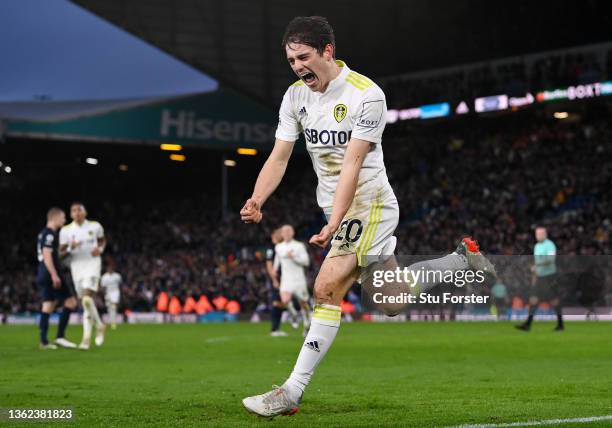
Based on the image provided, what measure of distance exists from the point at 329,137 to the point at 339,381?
3.85m

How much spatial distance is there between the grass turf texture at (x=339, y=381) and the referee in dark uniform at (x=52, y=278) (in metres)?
0.56

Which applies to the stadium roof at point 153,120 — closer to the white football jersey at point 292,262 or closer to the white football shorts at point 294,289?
the white football jersey at point 292,262

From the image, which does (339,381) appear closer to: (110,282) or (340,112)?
(340,112)

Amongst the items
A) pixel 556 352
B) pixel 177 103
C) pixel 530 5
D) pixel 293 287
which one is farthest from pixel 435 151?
pixel 556 352

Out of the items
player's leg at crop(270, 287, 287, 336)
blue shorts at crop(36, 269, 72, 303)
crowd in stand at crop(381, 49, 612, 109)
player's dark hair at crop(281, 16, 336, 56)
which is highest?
crowd in stand at crop(381, 49, 612, 109)

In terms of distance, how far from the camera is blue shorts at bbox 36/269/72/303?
16312mm

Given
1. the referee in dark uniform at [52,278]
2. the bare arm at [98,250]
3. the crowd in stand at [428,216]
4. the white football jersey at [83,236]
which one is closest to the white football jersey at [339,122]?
the referee in dark uniform at [52,278]

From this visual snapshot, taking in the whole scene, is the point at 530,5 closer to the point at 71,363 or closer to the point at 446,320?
the point at 446,320

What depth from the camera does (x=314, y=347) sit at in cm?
637

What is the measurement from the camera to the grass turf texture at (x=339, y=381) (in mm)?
6777

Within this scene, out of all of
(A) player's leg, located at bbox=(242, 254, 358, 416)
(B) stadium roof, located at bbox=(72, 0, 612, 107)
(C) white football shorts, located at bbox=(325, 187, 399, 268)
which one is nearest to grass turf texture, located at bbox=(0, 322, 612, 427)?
(A) player's leg, located at bbox=(242, 254, 358, 416)

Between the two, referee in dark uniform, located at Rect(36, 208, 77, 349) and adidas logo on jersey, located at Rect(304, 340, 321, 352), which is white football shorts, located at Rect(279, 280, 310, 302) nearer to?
referee in dark uniform, located at Rect(36, 208, 77, 349)

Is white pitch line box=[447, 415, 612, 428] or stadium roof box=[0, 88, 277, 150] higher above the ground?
stadium roof box=[0, 88, 277, 150]

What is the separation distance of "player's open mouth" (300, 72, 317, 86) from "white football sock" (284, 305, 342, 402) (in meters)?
1.46
